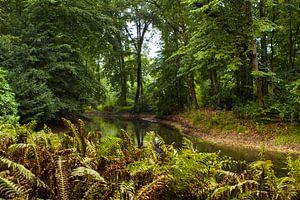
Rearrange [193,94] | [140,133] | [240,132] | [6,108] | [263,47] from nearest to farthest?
1. [6,108]
2. [240,132]
3. [263,47]
4. [140,133]
5. [193,94]

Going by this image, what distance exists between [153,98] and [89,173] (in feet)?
78.7

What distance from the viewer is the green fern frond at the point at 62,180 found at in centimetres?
246

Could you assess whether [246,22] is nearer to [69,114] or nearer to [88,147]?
[69,114]

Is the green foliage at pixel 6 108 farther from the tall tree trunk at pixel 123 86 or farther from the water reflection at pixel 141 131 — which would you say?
the tall tree trunk at pixel 123 86

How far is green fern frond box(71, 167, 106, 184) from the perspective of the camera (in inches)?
98.9

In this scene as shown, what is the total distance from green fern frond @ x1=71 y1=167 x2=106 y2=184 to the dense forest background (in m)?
6.52

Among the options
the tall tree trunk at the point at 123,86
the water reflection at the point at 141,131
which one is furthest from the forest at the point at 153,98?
the tall tree trunk at the point at 123,86

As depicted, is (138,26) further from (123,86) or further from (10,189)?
(10,189)

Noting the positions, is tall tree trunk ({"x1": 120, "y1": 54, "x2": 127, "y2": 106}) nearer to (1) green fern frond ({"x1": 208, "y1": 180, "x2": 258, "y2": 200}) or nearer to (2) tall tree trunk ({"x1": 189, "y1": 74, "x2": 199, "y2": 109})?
(2) tall tree trunk ({"x1": 189, "y1": 74, "x2": 199, "y2": 109})

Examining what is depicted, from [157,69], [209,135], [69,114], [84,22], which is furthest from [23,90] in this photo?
[157,69]

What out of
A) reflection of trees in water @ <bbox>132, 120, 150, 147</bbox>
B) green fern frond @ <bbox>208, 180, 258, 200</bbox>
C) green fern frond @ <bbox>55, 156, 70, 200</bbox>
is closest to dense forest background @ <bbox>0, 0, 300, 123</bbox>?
reflection of trees in water @ <bbox>132, 120, 150, 147</bbox>

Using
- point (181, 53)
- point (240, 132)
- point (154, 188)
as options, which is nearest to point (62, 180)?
point (154, 188)

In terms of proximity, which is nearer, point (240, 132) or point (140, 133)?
point (240, 132)

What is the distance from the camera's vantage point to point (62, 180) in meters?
2.54
